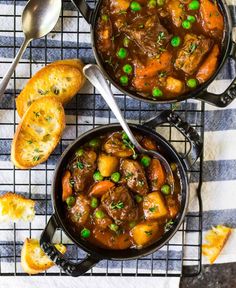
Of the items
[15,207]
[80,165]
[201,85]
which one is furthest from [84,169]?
[201,85]

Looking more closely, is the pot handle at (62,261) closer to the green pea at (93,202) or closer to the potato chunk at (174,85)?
the green pea at (93,202)

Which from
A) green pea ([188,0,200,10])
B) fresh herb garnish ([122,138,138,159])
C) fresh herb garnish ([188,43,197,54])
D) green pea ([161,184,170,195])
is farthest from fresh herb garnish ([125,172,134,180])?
green pea ([188,0,200,10])

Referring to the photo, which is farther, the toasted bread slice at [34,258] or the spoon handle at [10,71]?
the toasted bread slice at [34,258]

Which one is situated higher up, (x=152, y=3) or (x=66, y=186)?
(x=152, y=3)

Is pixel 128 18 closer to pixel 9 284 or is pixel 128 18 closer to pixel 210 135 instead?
pixel 210 135

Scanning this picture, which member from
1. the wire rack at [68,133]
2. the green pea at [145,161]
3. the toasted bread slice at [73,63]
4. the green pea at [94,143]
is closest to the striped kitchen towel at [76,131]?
the wire rack at [68,133]

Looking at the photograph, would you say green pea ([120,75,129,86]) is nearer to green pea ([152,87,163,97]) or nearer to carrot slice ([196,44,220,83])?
green pea ([152,87,163,97])

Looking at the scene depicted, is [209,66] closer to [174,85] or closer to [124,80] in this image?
[174,85]
